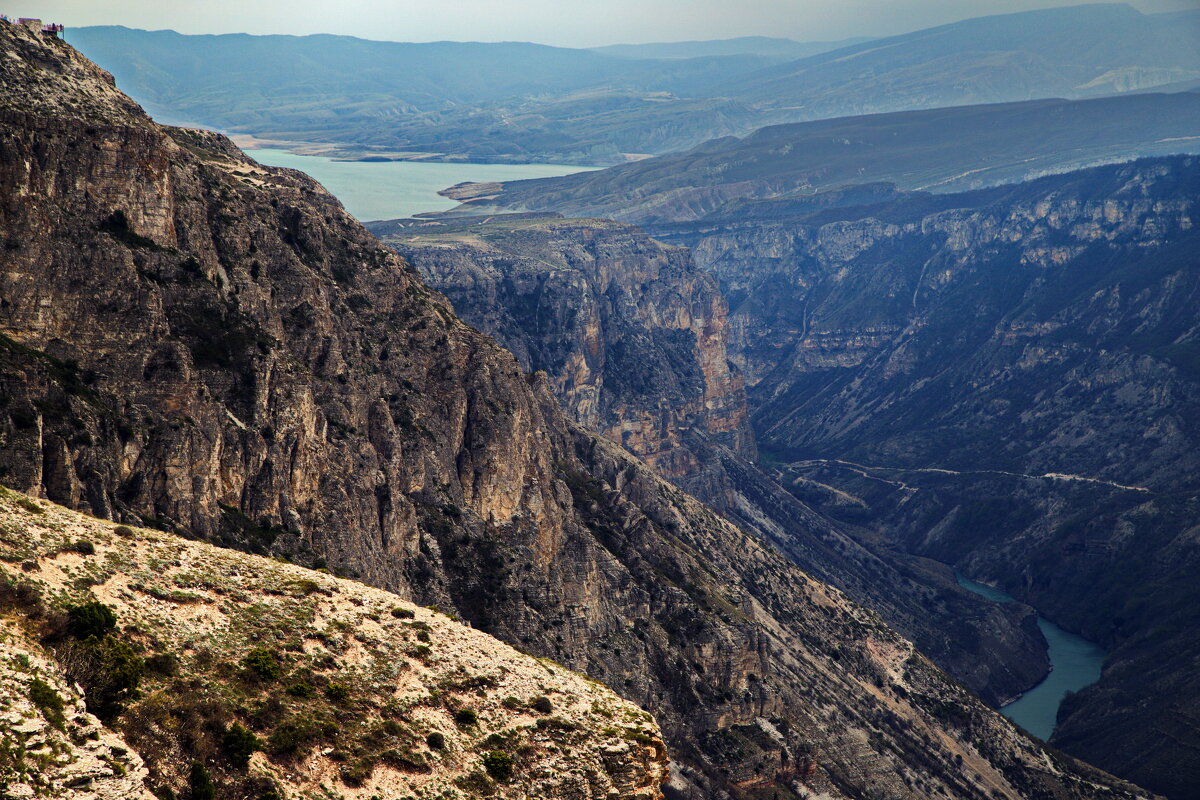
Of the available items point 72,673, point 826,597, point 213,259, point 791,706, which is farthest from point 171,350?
point 826,597

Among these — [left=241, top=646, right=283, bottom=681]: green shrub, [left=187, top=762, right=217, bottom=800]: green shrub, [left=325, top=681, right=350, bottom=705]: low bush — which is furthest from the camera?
[left=325, top=681, right=350, bottom=705]: low bush

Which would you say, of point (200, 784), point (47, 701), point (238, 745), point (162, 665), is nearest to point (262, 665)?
point (162, 665)

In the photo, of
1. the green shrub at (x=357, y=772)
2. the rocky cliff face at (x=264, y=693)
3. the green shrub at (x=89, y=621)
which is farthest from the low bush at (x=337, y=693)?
the green shrub at (x=89, y=621)

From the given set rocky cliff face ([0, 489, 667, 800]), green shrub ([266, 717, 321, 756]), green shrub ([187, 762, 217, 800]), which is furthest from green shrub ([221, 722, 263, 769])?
green shrub ([187, 762, 217, 800])

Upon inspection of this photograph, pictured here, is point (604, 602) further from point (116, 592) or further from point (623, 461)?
point (116, 592)

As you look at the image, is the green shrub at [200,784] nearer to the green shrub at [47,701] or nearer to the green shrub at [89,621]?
the green shrub at [47,701]

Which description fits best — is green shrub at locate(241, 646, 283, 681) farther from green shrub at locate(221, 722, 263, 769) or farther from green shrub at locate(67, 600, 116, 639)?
green shrub at locate(67, 600, 116, 639)
